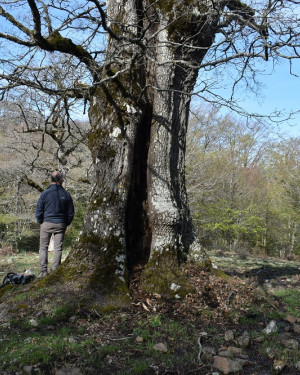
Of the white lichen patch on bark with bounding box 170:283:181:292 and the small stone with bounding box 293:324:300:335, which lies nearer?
the small stone with bounding box 293:324:300:335

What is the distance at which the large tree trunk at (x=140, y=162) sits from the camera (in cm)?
514

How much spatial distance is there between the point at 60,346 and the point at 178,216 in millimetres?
2760

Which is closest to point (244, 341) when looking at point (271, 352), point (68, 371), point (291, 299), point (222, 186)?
point (271, 352)

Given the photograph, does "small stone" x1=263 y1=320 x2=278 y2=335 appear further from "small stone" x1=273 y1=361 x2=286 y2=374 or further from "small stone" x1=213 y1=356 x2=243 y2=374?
"small stone" x1=213 y1=356 x2=243 y2=374

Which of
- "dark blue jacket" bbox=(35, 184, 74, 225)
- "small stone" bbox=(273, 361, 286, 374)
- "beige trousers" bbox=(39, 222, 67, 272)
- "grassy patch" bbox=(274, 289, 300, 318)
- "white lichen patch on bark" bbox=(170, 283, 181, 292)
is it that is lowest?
"grassy patch" bbox=(274, 289, 300, 318)

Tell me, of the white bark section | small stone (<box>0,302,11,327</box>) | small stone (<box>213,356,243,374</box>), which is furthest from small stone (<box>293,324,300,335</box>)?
small stone (<box>0,302,11,327</box>)

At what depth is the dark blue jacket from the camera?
20.2 ft

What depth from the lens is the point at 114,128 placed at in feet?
18.2

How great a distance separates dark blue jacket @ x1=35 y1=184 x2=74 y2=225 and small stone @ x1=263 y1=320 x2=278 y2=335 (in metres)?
3.86

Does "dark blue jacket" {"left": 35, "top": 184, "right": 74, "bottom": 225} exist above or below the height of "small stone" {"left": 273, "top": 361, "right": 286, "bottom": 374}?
→ above

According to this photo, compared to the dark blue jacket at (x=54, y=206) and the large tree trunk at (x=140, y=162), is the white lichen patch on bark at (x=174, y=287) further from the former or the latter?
the dark blue jacket at (x=54, y=206)

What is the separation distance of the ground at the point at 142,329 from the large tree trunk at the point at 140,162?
1.38 ft

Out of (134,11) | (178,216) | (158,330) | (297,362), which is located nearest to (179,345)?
(158,330)

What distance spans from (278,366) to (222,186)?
1871 centimetres
